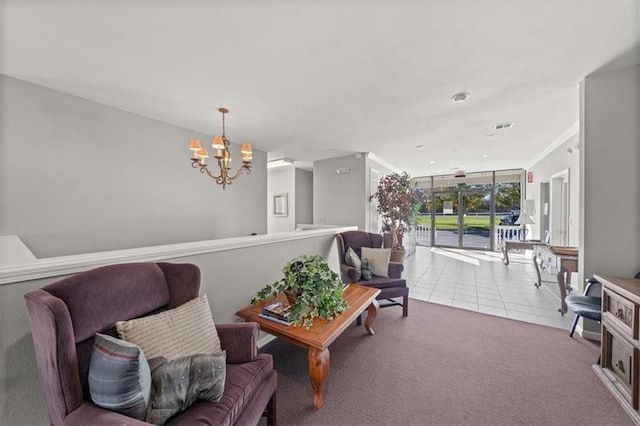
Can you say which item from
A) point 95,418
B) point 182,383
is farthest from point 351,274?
point 95,418

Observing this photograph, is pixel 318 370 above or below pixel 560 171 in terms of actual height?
below

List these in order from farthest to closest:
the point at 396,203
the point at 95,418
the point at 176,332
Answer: the point at 396,203 → the point at 176,332 → the point at 95,418

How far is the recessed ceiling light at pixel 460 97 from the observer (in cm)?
254

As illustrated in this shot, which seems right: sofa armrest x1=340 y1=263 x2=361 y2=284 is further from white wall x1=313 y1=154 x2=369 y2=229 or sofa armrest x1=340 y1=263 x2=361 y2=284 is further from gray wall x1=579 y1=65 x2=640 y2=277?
gray wall x1=579 y1=65 x2=640 y2=277

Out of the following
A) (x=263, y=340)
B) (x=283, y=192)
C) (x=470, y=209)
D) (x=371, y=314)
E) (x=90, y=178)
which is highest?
(x=283, y=192)

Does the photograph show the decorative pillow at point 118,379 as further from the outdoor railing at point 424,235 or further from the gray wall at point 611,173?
the outdoor railing at point 424,235

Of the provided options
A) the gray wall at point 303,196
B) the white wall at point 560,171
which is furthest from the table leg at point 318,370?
the gray wall at point 303,196

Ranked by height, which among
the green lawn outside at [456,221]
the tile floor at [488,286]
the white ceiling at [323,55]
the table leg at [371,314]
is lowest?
the tile floor at [488,286]

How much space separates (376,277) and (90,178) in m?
3.68

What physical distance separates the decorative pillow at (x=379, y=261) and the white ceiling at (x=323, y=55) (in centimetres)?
189

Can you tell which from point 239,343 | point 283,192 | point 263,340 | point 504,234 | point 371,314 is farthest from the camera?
point 504,234

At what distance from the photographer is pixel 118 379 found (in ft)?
3.03

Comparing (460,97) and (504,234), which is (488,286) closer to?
(460,97)

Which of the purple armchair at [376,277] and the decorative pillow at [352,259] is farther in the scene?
the decorative pillow at [352,259]
